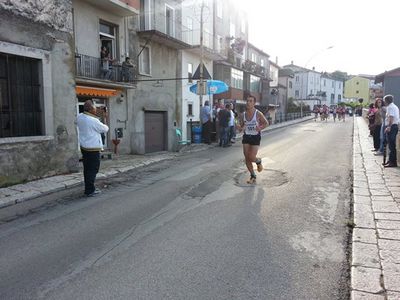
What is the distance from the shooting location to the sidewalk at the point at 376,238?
3.40m

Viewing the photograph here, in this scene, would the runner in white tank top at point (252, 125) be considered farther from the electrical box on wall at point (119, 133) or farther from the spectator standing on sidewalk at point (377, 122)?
the electrical box on wall at point (119, 133)

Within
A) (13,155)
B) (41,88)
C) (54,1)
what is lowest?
(13,155)

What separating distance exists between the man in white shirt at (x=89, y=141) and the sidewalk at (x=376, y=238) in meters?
4.87

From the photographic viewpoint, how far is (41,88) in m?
8.85

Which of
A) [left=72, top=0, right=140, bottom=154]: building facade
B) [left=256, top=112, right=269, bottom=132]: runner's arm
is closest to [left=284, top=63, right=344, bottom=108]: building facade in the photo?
[left=72, top=0, right=140, bottom=154]: building facade

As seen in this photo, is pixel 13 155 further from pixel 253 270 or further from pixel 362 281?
pixel 362 281

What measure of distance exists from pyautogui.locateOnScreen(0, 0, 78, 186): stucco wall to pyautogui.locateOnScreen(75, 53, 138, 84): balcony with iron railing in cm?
355

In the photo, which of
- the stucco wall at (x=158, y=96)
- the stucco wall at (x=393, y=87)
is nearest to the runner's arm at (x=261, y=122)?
the stucco wall at (x=158, y=96)

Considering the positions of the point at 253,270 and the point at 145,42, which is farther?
the point at 145,42

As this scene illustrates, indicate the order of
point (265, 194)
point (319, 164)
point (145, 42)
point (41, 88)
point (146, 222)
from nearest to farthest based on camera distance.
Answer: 1. point (146, 222)
2. point (265, 194)
3. point (41, 88)
4. point (319, 164)
5. point (145, 42)

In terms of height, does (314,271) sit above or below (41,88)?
below

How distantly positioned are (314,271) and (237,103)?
101 ft

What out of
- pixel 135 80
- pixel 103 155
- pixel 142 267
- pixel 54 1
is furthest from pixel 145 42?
pixel 142 267

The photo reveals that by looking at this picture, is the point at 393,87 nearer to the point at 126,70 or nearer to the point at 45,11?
the point at 126,70
